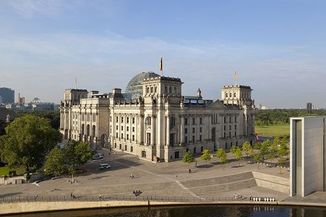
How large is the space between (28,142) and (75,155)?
12.0 m

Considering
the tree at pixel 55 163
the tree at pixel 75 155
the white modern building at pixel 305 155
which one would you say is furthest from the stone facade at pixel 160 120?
the white modern building at pixel 305 155

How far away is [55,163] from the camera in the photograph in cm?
8662

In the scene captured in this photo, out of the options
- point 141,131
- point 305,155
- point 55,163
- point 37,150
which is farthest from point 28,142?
point 305,155

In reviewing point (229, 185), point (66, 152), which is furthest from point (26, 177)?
point (229, 185)

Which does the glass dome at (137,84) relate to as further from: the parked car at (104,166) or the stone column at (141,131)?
the parked car at (104,166)

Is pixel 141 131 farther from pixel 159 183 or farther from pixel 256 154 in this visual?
pixel 159 183

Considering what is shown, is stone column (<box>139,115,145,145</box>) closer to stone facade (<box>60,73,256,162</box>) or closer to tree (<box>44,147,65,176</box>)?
stone facade (<box>60,73,256,162</box>)

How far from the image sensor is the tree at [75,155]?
89.5 m

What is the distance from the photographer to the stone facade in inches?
4486

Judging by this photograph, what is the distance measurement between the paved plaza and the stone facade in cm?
1310

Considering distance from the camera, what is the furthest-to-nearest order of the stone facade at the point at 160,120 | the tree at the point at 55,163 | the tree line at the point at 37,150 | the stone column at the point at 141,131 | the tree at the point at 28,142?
the stone column at the point at 141,131 < the stone facade at the point at 160,120 < the tree at the point at 28,142 < the tree line at the point at 37,150 < the tree at the point at 55,163

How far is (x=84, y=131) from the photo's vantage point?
153 m

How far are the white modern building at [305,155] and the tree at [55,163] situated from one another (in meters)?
52.9

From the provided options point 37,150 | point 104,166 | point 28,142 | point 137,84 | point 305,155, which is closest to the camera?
point 305,155
